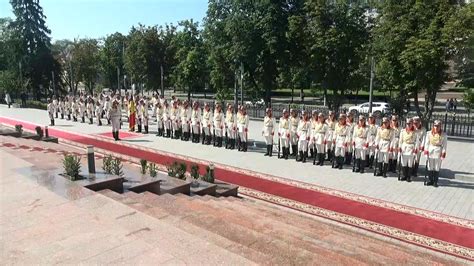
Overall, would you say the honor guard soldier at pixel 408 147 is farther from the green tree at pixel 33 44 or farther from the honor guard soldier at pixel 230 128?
the green tree at pixel 33 44

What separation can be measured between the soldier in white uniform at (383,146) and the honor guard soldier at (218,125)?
600 cm

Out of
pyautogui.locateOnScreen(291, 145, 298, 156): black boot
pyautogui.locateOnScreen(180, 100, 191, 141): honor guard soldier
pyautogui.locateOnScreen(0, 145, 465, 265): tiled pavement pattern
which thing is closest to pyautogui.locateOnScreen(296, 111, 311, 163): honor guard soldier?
pyautogui.locateOnScreen(291, 145, 298, 156): black boot

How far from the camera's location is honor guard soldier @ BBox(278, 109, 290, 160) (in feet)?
42.9

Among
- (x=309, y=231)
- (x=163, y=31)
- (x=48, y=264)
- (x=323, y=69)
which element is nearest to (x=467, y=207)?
(x=309, y=231)

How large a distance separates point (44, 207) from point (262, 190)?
16.8 feet

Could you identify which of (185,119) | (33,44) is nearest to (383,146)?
(185,119)

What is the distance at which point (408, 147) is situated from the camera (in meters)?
10.5

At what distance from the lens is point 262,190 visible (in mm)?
10031

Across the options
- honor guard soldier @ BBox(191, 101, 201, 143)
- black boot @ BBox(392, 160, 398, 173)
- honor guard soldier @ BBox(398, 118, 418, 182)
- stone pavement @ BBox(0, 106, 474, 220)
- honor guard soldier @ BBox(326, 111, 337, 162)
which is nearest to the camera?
stone pavement @ BBox(0, 106, 474, 220)

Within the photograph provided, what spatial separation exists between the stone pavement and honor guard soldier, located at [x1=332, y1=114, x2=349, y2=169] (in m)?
0.49

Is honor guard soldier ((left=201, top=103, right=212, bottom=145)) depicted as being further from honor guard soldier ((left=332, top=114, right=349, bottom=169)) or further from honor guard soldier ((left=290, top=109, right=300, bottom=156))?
honor guard soldier ((left=332, top=114, right=349, bottom=169))

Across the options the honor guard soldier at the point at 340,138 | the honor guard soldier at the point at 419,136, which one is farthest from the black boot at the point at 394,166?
the honor guard soldier at the point at 340,138

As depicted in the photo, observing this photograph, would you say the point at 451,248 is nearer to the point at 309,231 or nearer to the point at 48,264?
the point at 309,231

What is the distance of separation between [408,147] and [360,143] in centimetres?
131
